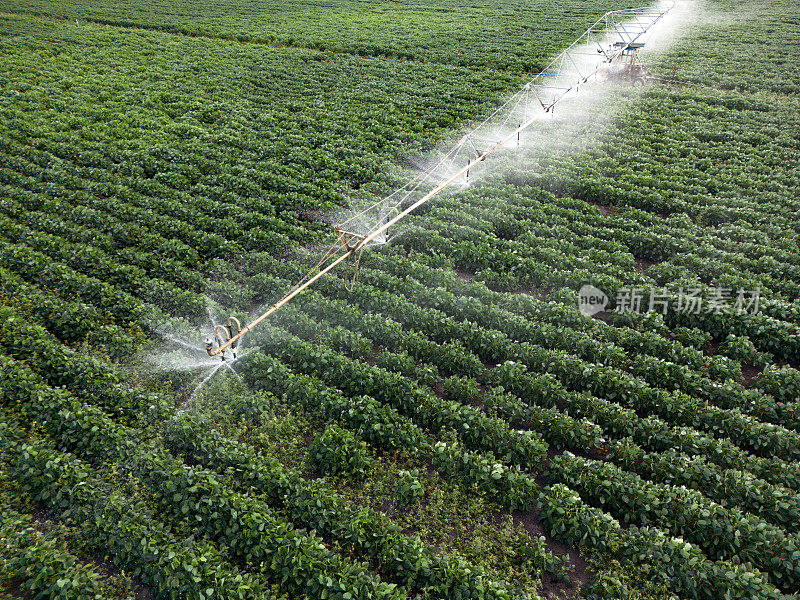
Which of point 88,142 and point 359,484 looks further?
point 88,142

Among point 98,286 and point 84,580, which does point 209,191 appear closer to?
point 98,286

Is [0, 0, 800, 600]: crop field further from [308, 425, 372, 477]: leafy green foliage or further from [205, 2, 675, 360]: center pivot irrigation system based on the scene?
[205, 2, 675, 360]: center pivot irrigation system

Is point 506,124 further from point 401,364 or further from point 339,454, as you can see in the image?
point 339,454

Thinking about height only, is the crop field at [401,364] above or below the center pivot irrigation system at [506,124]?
below

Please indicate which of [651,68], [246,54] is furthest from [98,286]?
[651,68]

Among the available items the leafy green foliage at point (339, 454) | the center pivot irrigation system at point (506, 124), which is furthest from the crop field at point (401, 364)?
the center pivot irrigation system at point (506, 124)

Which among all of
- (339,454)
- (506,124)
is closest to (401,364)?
(339,454)

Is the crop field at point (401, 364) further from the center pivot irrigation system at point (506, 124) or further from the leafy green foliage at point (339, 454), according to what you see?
the center pivot irrigation system at point (506, 124)

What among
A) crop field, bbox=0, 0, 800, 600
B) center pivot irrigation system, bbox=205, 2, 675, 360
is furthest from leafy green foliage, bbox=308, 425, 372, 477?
center pivot irrigation system, bbox=205, 2, 675, 360
